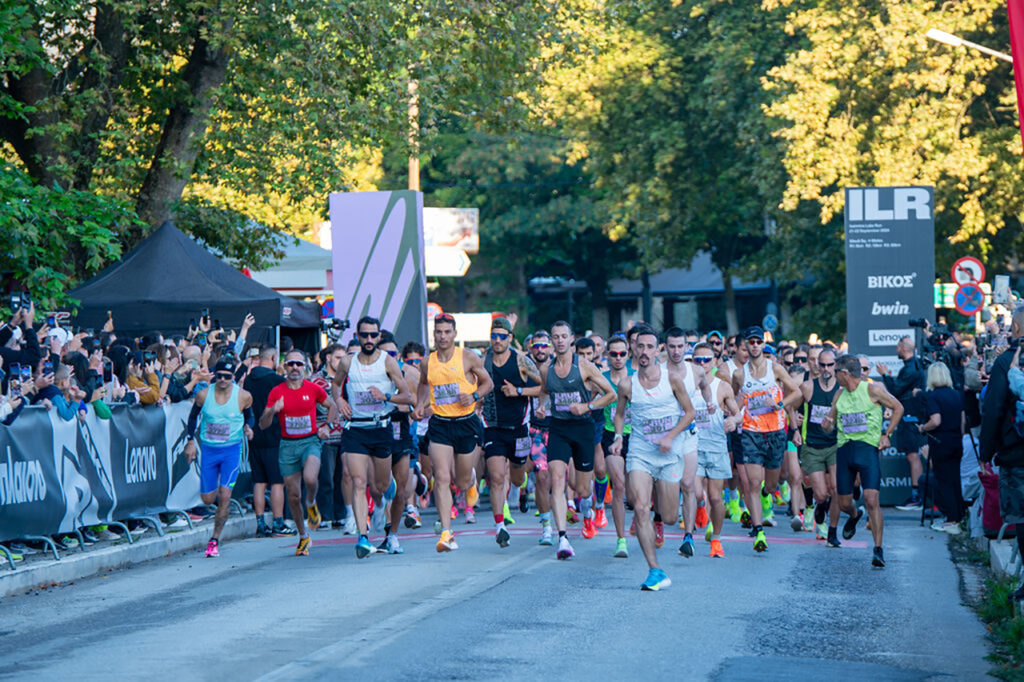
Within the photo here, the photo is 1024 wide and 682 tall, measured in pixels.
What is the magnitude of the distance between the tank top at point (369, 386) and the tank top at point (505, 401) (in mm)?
1236

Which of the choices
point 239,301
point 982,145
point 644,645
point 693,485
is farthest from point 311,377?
point 982,145

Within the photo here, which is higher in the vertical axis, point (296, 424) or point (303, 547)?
point (296, 424)

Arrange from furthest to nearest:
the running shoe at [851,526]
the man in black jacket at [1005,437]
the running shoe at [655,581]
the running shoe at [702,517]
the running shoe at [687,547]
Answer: the running shoe at [702,517], the running shoe at [851,526], the running shoe at [687,547], the running shoe at [655,581], the man in black jacket at [1005,437]

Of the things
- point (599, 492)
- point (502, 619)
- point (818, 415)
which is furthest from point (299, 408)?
point (502, 619)

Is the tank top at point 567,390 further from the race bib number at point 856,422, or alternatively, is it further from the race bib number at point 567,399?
the race bib number at point 856,422

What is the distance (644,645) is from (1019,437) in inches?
104

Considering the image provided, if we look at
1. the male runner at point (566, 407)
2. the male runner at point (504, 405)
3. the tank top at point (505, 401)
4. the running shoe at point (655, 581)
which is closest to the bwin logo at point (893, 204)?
the male runner at point (504, 405)

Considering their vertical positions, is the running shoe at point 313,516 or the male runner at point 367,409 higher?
the male runner at point 367,409

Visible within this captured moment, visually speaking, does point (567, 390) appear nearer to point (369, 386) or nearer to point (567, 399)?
point (567, 399)

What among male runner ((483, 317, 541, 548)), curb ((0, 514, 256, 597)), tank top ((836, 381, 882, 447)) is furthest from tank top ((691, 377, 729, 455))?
curb ((0, 514, 256, 597))

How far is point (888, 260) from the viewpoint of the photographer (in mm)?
21719

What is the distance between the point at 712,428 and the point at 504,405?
2.01 m

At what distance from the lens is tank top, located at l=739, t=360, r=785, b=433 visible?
16.3 meters

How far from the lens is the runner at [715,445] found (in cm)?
1504
